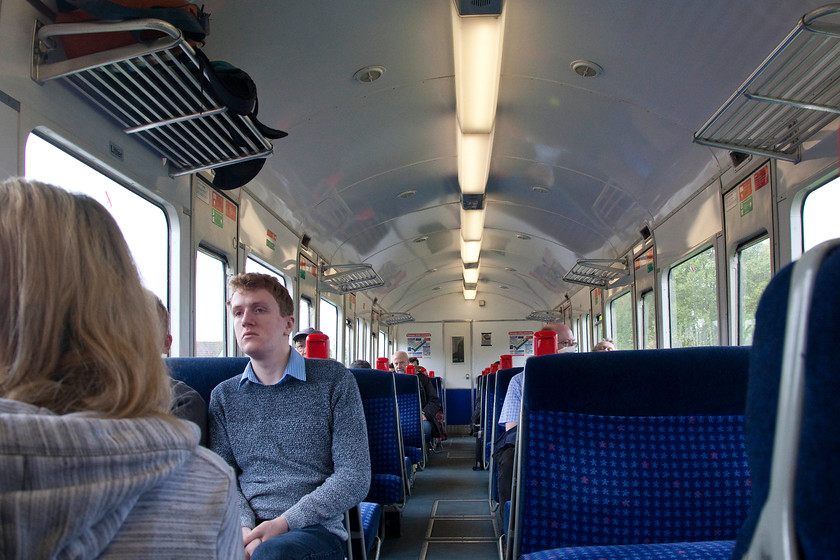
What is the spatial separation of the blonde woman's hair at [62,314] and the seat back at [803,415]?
75cm

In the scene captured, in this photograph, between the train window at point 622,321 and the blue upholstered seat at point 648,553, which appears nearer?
the blue upholstered seat at point 648,553

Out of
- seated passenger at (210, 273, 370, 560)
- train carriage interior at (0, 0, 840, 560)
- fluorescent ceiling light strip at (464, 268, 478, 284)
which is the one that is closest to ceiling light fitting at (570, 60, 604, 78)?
train carriage interior at (0, 0, 840, 560)

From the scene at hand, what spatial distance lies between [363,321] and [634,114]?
8427 millimetres

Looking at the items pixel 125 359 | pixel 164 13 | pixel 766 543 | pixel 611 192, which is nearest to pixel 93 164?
pixel 164 13

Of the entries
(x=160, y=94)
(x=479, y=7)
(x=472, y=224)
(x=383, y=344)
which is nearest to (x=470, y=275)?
(x=383, y=344)

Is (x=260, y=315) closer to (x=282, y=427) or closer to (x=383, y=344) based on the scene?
(x=282, y=427)

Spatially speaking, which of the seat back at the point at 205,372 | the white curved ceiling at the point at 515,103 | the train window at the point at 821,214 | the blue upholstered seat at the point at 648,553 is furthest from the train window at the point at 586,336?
the blue upholstered seat at the point at 648,553

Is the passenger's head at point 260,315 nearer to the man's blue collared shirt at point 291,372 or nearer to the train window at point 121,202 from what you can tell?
the man's blue collared shirt at point 291,372

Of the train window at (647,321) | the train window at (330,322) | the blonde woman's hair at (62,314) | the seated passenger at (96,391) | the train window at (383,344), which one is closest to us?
the seated passenger at (96,391)

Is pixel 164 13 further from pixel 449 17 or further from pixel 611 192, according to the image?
pixel 611 192

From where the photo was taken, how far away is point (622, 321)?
9500mm

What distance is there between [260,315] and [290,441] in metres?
0.46

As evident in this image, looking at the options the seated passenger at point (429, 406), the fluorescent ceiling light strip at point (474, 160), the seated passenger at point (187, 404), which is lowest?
the seated passenger at point (429, 406)

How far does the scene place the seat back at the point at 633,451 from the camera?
76.9 inches
